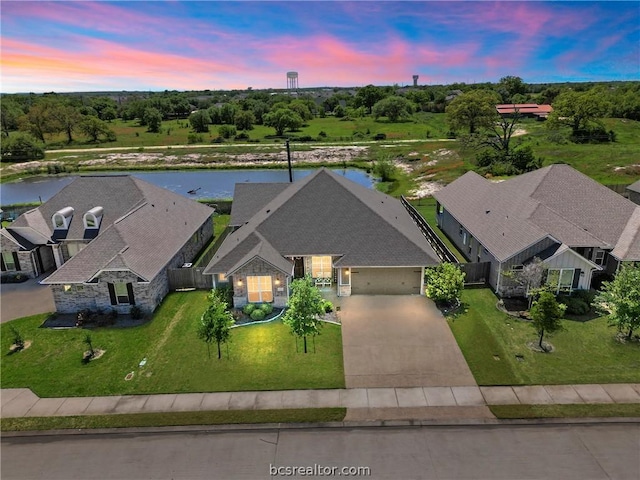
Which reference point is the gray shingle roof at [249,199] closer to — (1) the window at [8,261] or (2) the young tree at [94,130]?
(1) the window at [8,261]

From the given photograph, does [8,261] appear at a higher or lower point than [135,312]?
higher

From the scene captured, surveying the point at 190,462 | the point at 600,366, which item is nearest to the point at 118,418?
the point at 190,462

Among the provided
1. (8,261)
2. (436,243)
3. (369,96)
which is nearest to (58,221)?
(8,261)

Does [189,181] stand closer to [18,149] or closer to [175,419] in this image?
[18,149]

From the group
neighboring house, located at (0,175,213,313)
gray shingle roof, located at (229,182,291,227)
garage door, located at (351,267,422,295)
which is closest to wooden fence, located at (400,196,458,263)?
garage door, located at (351,267,422,295)

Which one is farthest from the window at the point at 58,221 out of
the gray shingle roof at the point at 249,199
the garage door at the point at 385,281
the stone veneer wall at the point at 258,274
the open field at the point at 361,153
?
the open field at the point at 361,153
